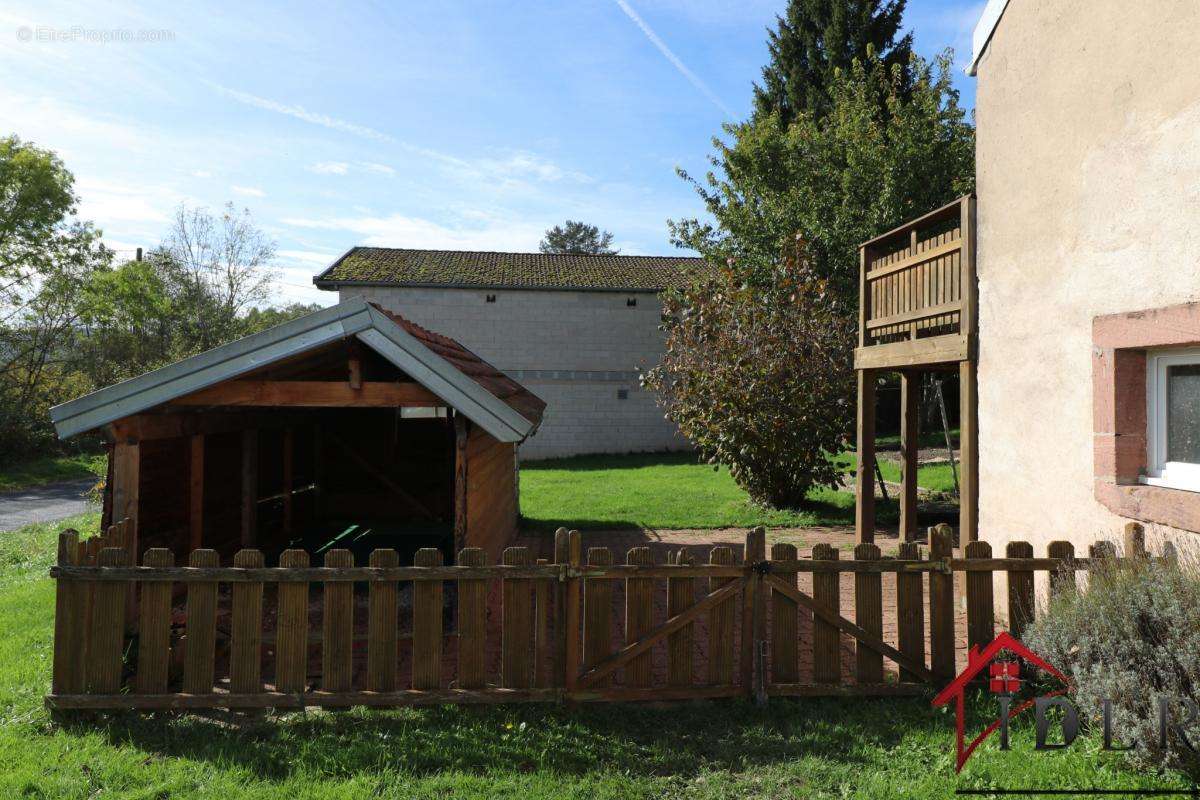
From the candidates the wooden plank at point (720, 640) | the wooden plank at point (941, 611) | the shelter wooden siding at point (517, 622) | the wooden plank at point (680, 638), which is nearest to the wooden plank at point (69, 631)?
the shelter wooden siding at point (517, 622)

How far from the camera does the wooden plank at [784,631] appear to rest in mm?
4742

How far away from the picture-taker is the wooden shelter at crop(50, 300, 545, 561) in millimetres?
5566

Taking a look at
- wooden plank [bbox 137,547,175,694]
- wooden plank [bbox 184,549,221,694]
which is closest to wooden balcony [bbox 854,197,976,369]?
wooden plank [bbox 184,549,221,694]

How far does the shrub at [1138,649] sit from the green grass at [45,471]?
22.9 m

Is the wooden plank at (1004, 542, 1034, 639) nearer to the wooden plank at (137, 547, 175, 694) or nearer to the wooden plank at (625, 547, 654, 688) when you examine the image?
the wooden plank at (625, 547, 654, 688)

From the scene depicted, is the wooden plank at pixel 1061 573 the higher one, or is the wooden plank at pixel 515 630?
the wooden plank at pixel 1061 573

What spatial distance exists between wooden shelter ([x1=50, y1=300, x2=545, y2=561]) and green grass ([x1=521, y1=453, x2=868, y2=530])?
1890mm

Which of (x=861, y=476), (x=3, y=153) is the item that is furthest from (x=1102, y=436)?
(x=3, y=153)

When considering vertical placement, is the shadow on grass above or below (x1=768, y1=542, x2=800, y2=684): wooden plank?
below

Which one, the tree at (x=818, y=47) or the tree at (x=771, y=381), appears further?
the tree at (x=818, y=47)

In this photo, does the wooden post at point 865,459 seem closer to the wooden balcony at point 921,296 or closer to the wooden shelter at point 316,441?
the wooden balcony at point 921,296

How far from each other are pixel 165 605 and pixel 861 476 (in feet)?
24.5

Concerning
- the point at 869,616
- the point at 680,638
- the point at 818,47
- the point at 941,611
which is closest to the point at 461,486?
the point at 680,638

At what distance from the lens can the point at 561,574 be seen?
4656 mm
